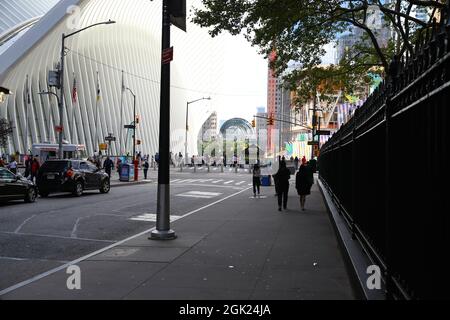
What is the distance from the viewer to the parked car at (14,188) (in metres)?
18.2

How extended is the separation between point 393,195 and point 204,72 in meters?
119

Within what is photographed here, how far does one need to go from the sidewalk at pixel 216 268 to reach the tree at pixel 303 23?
7.08 m

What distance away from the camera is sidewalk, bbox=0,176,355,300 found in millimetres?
6117

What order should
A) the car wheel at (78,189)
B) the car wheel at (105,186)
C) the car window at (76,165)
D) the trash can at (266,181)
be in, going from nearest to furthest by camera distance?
the car wheel at (78,189) < the car window at (76,165) < the car wheel at (105,186) < the trash can at (266,181)

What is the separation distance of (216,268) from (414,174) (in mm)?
4176

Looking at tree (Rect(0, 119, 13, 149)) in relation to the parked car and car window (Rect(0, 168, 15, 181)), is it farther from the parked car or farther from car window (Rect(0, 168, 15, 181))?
car window (Rect(0, 168, 15, 181))

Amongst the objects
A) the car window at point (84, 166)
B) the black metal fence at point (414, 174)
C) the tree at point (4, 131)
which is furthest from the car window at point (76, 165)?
the tree at point (4, 131)

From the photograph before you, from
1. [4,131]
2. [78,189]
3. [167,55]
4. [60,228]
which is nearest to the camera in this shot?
[167,55]

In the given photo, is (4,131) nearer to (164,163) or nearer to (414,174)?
(164,163)

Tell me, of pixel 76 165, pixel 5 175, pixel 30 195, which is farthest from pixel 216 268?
pixel 76 165

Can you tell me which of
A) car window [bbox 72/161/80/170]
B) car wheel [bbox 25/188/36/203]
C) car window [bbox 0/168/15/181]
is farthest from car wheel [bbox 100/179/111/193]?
car window [bbox 0/168/15/181]

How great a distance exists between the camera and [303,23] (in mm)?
18969

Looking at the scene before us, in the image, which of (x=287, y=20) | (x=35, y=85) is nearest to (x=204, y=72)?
(x=35, y=85)

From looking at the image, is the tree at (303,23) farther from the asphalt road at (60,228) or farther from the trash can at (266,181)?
the trash can at (266,181)
